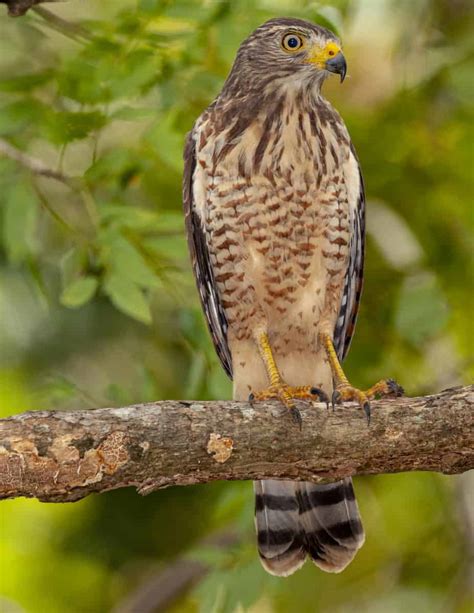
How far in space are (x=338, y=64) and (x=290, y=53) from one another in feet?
0.91

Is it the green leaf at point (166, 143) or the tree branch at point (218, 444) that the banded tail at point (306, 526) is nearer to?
the tree branch at point (218, 444)

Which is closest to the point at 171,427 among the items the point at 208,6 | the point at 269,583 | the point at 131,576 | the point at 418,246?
the point at 269,583

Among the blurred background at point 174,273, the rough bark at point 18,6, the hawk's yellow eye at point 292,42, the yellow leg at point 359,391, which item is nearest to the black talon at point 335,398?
the yellow leg at point 359,391

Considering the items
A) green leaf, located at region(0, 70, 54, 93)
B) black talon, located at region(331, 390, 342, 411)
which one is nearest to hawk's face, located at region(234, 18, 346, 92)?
green leaf, located at region(0, 70, 54, 93)

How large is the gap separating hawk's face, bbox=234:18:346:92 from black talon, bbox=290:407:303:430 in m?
1.39

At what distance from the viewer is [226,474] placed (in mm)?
3035

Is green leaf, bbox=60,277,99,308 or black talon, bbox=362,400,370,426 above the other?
green leaf, bbox=60,277,99,308

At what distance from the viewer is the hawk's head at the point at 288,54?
3.98 metres

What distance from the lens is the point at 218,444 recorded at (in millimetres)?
2973

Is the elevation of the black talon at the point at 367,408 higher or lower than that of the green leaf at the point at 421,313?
higher

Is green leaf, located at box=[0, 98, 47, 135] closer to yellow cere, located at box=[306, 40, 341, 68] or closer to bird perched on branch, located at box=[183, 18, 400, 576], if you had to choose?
bird perched on branch, located at box=[183, 18, 400, 576]

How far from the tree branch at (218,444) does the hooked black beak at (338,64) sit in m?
1.36

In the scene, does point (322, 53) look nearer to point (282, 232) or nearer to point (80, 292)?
point (282, 232)

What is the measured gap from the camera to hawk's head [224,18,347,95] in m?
3.98
